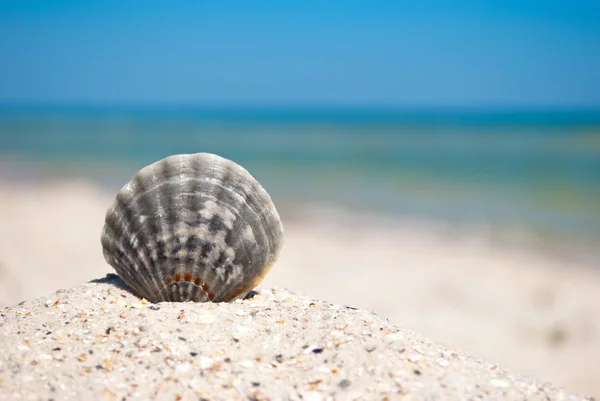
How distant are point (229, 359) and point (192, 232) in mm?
1174

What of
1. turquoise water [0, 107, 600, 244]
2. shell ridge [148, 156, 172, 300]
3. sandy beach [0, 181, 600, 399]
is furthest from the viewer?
turquoise water [0, 107, 600, 244]

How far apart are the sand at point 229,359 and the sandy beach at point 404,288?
0.02 m

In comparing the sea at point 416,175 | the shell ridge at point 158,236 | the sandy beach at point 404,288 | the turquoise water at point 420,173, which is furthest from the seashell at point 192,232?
the turquoise water at point 420,173

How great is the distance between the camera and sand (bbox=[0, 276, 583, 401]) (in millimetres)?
2713

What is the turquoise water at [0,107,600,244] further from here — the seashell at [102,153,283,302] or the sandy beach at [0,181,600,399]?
the seashell at [102,153,283,302]

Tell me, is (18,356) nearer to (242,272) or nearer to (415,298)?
(242,272)

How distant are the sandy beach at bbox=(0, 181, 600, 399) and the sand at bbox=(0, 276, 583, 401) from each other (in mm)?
20

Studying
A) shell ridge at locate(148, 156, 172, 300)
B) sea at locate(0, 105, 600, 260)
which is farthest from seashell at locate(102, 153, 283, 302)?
sea at locate(0, 105, 600, 260)

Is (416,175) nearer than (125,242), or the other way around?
(125,242)

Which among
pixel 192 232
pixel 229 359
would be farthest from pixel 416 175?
pixel 229 359

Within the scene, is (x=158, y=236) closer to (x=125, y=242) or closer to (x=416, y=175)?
(x=125, y=242)

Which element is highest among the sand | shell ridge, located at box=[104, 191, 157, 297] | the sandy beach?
shell ridge, located at box=[104, 191, 157, 297]

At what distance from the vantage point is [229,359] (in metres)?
2.98

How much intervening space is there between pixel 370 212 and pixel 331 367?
12.9m
